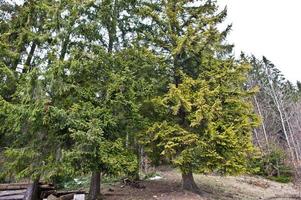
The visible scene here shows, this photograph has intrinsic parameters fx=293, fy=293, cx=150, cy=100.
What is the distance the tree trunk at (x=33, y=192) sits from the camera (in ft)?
31.6

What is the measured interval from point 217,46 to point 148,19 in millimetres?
3182

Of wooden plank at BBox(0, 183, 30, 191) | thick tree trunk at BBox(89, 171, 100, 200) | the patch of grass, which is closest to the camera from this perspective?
wooden plank at BBox(0, 183, 30, 191)

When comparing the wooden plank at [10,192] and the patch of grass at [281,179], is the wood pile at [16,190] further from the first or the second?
the patch of grass at [281,179]

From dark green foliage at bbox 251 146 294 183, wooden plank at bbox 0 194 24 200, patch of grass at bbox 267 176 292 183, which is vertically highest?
dark green foliage at bbox 251 146 294 183

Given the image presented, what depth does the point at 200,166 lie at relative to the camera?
10.5 metres

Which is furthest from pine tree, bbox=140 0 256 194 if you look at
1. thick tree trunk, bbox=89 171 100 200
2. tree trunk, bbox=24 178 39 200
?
tree trunk, bbox=24 178 39 200

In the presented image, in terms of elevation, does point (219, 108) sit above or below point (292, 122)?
below

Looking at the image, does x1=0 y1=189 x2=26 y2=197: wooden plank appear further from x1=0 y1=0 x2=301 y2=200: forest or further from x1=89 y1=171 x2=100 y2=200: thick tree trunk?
x1=89 y1=171 x2=100 y2=200: thick tree trunk

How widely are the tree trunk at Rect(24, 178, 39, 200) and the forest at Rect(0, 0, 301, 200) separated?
0.18m

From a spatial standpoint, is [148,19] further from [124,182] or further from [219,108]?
[124,182]

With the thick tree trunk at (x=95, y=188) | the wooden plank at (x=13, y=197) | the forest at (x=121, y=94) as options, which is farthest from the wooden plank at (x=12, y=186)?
the thick tree trunk at (x=95, y=188)

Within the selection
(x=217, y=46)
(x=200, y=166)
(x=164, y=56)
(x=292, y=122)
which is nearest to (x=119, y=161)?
(x=200, y=166)

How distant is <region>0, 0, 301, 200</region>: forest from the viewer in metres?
8.98

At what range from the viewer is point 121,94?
31.8 feet
